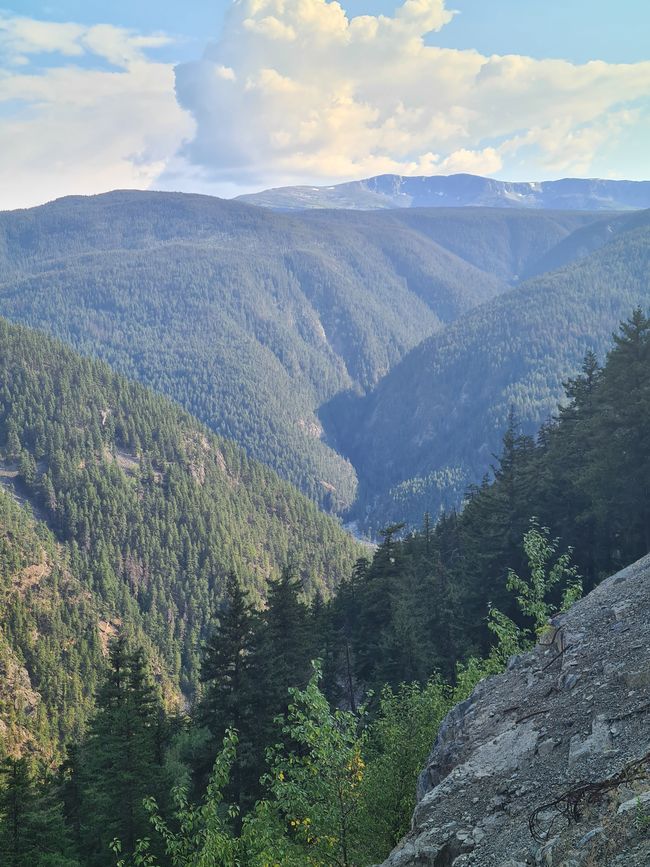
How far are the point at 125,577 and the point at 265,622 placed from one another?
5823 inches

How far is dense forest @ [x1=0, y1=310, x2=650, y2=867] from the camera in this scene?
15477 mm

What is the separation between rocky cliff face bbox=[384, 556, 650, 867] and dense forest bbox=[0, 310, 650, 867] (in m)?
2.85

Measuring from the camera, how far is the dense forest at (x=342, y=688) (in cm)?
1548

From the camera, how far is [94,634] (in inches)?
5792

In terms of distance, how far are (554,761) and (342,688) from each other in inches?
1893

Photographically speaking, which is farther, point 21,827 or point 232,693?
point 232,693

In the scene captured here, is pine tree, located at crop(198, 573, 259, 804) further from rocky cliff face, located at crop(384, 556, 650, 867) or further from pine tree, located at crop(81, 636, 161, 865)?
rocky cliff face, located at crop(384, 556, 650, 867)

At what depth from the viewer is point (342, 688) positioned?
58.0m

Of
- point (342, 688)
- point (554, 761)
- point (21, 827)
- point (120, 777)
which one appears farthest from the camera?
point (342, 688)

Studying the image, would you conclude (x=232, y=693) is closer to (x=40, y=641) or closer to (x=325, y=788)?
(x=325, y=788)

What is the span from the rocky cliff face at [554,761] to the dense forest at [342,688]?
285 cm

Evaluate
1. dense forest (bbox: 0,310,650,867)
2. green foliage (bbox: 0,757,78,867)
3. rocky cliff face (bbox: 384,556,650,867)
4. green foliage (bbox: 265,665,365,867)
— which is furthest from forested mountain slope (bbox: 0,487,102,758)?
rocky cliff face (bbox: 384,556,650,867)

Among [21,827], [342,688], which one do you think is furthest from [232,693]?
[342,688]

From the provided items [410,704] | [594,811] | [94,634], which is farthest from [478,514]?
[94,634]
